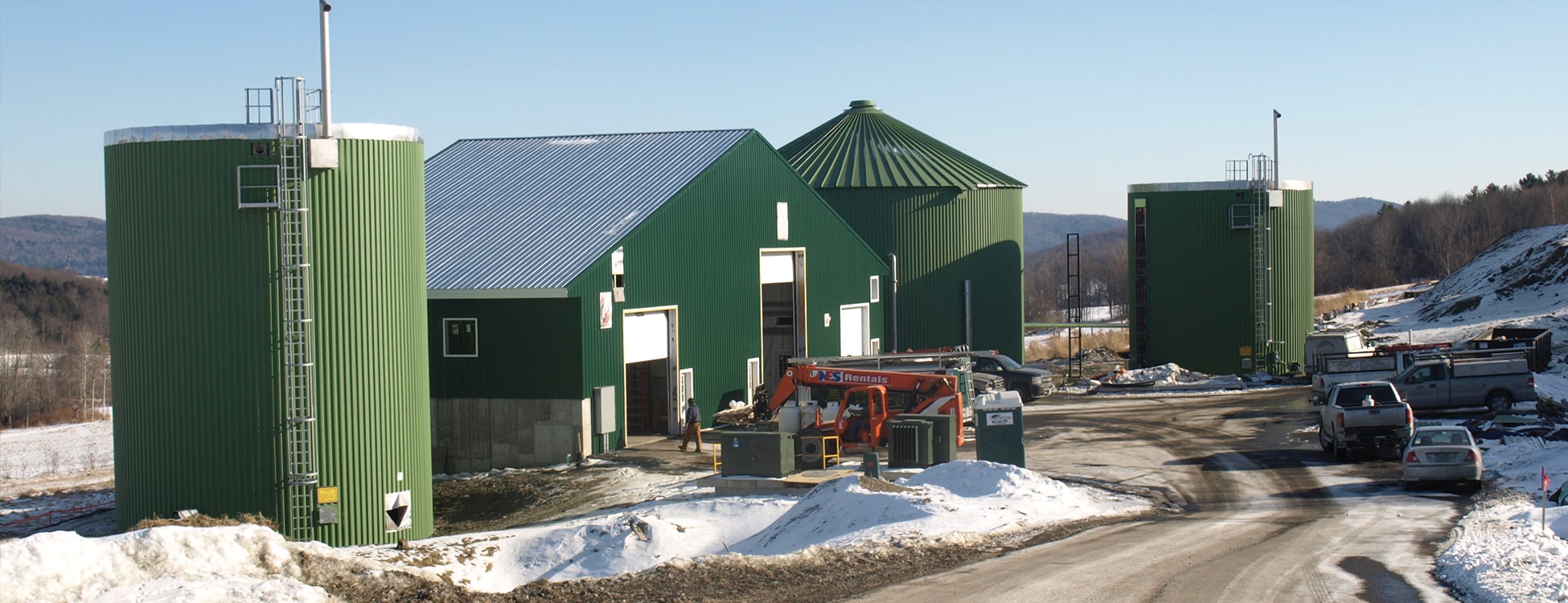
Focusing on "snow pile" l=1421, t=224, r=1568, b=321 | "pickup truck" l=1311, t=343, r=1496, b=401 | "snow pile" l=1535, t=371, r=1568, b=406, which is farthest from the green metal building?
"snow pile" l=1421, t=224, r=1568, b=321

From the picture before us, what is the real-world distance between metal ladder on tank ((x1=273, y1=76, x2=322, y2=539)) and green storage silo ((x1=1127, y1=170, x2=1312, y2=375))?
3604cm

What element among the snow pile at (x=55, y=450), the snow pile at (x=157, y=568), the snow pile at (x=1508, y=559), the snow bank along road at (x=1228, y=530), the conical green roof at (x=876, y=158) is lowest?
the snow pile at (x=55, y=450)

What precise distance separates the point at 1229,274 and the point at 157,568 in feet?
135

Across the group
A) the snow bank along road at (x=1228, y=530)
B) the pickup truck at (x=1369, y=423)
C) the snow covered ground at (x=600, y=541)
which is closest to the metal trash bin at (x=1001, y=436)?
the snow covered ground at (x=600, y=541)

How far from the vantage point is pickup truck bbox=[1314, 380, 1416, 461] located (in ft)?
92.7

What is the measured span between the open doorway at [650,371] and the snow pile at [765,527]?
373 inches

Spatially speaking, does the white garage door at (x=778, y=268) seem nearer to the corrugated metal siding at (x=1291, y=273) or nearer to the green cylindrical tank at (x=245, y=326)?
the green cylindrical tank at (x=245, y=326)

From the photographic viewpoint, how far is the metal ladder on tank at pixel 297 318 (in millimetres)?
21547

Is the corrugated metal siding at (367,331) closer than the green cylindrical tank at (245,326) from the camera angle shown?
No

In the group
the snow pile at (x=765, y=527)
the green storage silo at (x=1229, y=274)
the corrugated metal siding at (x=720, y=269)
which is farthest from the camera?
the green storage silo at (x=1229, y=274)

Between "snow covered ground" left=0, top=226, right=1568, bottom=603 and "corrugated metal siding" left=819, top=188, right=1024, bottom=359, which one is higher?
"corrugated metal siding" left=819, top=188, right=1024, bottom=359

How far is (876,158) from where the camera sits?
55344 millimetres

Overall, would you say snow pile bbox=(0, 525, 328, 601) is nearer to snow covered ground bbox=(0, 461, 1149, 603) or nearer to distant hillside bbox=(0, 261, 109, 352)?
snow covered ground bbox=(0, 461, 1149, 603)

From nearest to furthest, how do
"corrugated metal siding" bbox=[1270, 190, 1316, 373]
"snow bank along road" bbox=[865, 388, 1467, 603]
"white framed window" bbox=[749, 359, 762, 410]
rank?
"snow bank along road" bbox=[865, 388, 1467, 603] → "white framed window" bbox=[749, 359, 762, 410] → "corrugated metal siding" bbox=[1270, 190, 1316, 373]
